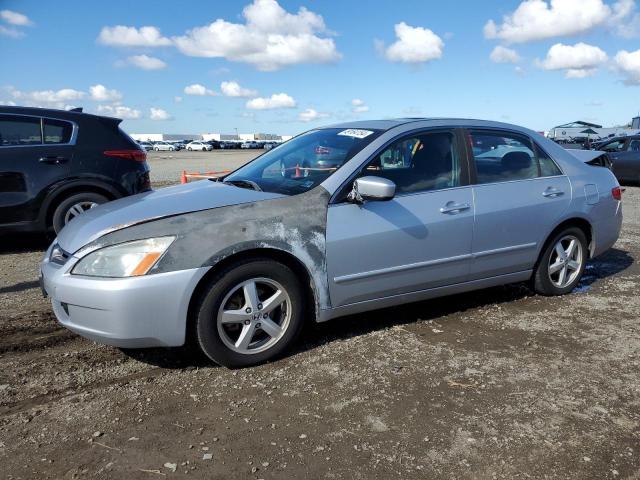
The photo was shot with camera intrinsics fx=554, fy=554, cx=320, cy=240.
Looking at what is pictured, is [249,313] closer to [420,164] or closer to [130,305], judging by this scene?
[130,305]

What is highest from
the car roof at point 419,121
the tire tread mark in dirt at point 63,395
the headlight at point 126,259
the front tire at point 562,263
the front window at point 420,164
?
the car roof at point 419,121

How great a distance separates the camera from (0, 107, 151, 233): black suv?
21.4 ft

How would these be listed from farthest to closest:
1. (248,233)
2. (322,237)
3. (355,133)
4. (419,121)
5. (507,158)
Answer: (507,158) → (419,121) → (355,133) → (322,237) → (248,233)

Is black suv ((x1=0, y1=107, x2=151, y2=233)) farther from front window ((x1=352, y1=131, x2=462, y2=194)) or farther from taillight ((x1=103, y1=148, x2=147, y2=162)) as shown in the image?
front window ((x1=352, y1=131, x2=462, y2=194))

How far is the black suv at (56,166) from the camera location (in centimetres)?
652

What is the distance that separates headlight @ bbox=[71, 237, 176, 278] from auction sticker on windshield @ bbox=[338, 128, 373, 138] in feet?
5.64

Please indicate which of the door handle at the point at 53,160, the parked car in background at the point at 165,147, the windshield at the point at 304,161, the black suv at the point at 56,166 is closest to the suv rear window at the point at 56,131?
the black suv at the point at 56,166

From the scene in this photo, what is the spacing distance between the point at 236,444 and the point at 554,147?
3.90 metres

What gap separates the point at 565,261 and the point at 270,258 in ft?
9.79

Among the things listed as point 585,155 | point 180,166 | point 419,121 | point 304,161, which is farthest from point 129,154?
point 180,166

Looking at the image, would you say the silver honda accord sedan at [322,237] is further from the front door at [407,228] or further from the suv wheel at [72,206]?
the suv wheel at [72,206]

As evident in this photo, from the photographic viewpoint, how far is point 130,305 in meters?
3.15

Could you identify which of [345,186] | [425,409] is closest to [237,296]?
[345,186]

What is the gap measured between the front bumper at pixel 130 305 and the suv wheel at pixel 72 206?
12.2 ft
